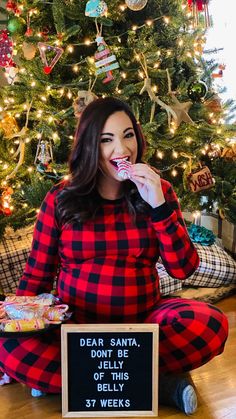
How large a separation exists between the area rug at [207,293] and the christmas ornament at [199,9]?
1.27 metres

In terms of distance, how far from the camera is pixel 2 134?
2133 mm

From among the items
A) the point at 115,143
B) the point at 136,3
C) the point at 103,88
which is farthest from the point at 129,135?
the point at 136,3

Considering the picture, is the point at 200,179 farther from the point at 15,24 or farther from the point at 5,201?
the point at 15,24

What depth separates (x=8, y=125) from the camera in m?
2.12

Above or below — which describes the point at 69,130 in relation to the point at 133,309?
above

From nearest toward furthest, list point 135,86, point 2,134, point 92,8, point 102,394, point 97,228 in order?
1. point 102,394
2. point 97,228
3. point 92,8
4. point 135,86
5. point 2,134

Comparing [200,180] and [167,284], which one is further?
[200,180]

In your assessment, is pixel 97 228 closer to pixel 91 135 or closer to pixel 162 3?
pixel 91 135

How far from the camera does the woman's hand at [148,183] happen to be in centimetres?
121

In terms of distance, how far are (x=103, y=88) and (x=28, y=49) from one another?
37cm

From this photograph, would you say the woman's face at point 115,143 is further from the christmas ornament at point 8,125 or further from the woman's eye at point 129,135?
the christmas ornament at point 8,125

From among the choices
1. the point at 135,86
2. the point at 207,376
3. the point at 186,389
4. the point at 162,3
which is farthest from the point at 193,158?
the point at 186,389

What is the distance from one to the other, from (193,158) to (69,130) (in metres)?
0.62

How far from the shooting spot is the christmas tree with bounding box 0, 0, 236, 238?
6.35 ft
